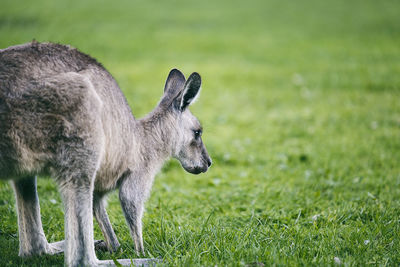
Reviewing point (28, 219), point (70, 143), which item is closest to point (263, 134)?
point (28, 219)

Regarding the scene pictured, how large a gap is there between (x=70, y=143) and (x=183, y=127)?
119 cm

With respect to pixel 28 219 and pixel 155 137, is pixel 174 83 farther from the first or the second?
pixel 28 219

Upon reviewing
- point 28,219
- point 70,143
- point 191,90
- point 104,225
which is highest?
point 191,90

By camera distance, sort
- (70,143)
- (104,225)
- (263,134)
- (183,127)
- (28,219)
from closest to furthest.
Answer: (70,143), (28,219), (104,225), (183,127), (263,134)

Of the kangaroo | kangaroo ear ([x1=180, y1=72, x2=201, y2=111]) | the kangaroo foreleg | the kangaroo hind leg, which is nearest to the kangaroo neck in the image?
the kangaroo

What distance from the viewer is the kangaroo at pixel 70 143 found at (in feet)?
8.64

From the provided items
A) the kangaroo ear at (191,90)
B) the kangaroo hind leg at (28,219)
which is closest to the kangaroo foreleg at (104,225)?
the kangaroo hind leg at (28,219)

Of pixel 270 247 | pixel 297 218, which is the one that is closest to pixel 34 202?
pixel 270 247

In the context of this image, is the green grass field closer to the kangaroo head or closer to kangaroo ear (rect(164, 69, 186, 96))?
the kangaroo head

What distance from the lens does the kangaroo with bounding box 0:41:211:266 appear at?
2633 mm

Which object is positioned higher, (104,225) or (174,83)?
(174,83)

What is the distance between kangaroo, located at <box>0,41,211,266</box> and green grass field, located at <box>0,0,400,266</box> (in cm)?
39

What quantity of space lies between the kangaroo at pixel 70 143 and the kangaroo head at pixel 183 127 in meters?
0.23

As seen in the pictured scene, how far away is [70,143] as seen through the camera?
270 cm
